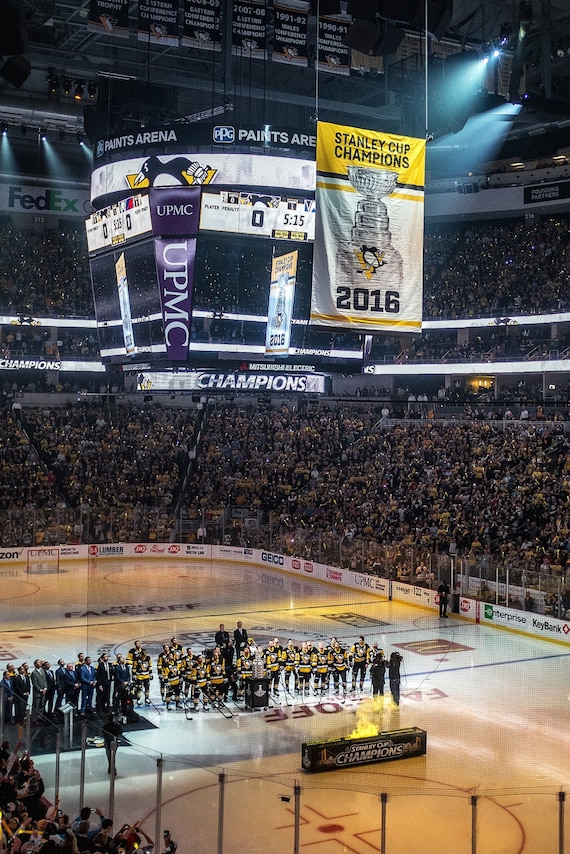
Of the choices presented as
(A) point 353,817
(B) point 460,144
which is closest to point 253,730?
(A) point 353,817

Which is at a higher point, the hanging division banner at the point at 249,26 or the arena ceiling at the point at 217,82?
the arena ceiling at the point at 217,82

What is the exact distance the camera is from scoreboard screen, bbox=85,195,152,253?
21609mm

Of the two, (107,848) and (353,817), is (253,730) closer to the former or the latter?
(353,817)

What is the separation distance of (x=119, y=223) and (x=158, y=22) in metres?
4.74

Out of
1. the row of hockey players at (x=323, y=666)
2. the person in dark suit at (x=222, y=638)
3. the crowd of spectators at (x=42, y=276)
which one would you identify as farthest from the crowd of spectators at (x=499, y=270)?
the person in dark suit at (x=222, y=638)

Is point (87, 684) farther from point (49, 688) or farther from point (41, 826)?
point (41, 826)

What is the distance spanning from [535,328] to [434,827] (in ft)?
112

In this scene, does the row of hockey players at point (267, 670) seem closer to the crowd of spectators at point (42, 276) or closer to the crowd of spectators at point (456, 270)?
the crowd of spectators at point (456, 270)

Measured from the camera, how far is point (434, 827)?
11.5 metres

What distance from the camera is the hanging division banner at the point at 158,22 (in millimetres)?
19203

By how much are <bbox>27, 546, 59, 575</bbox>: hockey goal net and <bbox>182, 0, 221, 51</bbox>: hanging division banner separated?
18.0m

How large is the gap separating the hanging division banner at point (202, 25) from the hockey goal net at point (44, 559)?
18.0 m

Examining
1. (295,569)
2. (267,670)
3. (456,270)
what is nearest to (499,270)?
(456,270)

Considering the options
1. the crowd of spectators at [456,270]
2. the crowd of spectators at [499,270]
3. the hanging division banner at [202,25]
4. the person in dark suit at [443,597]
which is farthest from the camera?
the crowd of spectators at [456,270]
